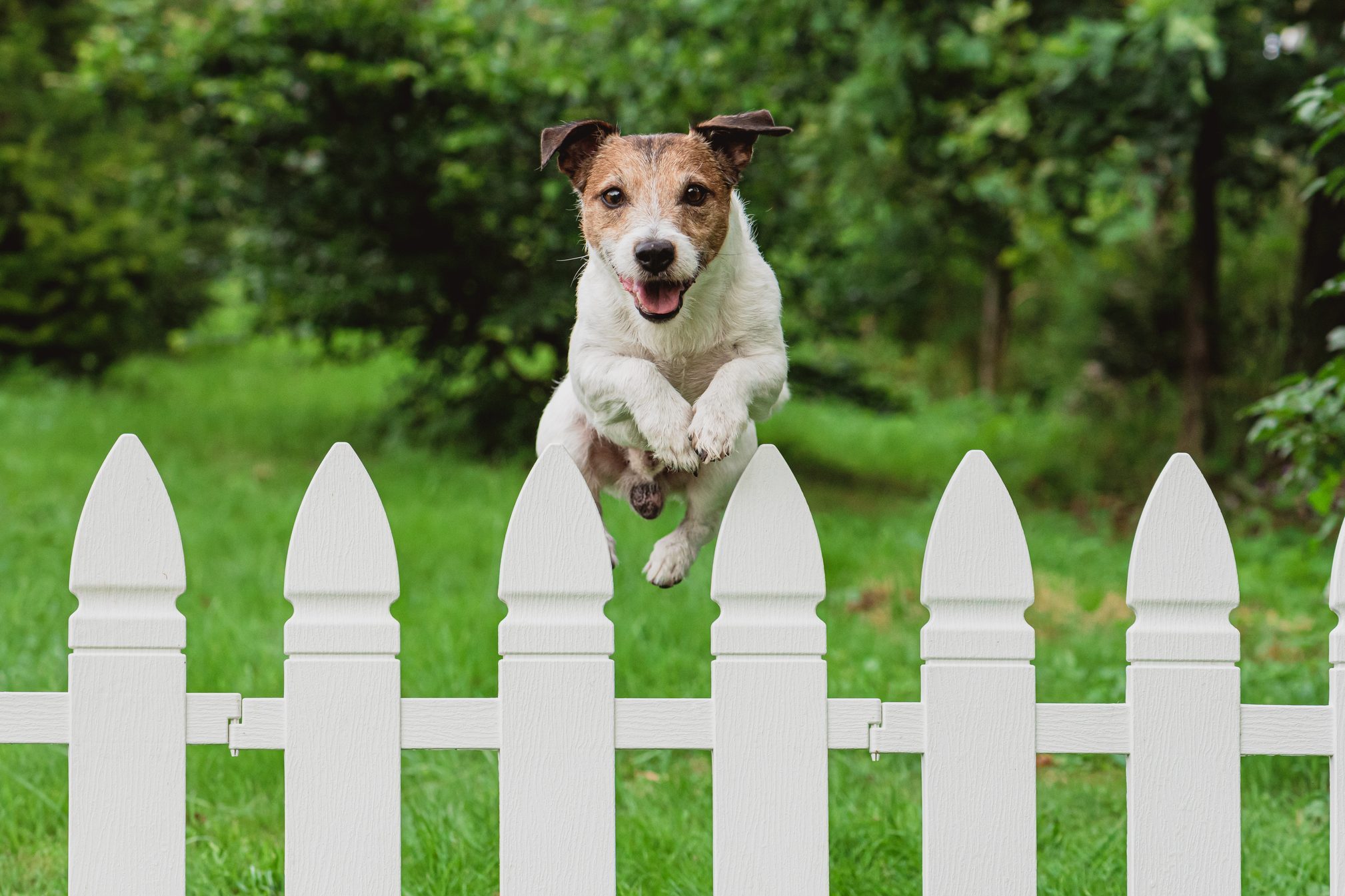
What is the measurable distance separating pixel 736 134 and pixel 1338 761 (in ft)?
5.04

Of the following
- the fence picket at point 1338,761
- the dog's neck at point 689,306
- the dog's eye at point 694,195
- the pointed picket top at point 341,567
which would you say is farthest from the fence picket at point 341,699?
the fence picket at point 1338,761

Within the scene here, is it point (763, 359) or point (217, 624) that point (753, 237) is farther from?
point (217, 624)

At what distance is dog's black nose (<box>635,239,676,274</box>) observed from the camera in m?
1.74

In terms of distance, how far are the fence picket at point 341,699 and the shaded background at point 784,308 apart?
0.59 meters

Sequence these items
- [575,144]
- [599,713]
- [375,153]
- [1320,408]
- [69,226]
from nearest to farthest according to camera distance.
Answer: [575,144], [599,713], [1320,408], [375,153], [69,226]

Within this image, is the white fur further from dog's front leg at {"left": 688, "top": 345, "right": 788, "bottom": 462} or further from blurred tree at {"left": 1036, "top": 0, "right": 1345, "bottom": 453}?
blurred tree at {"left": 1036, "top": 0, "right": 1345, "bottom": 453}

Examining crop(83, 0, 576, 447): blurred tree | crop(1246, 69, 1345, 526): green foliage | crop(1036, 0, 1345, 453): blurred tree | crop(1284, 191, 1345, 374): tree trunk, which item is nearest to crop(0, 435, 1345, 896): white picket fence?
crop(1246, 69, 1345, 526): green foliage

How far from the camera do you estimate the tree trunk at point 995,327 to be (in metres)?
15.0

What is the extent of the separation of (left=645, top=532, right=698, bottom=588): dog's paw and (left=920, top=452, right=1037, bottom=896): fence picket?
510 millimetres

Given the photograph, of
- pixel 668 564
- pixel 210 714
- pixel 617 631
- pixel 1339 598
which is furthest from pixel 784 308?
pixel 668 564

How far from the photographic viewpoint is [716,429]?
70.1 inches

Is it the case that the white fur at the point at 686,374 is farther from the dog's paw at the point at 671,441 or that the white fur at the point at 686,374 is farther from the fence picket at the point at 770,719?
the fence picket at the point at 770,719

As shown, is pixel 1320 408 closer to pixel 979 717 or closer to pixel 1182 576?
pixel 1182 576

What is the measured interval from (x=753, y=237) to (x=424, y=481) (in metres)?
5.55
